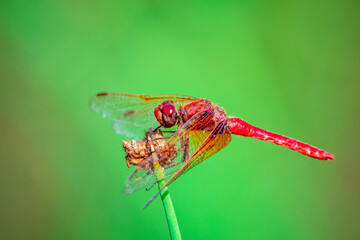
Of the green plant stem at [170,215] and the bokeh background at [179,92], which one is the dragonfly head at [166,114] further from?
the green plant stem at [170,215]

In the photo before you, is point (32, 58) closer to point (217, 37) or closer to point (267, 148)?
point (217, 37)

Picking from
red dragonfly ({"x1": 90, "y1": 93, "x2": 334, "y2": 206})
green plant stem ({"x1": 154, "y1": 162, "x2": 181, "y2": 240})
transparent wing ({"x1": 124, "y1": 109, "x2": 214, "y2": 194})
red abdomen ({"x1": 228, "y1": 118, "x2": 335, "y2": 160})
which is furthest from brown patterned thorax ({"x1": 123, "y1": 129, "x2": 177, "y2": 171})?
red abdomen ({"x1": 228, "y1": 118, "x2": 335, "y2": 160})

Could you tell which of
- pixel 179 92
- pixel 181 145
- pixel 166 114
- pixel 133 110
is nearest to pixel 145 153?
pixel 181 145

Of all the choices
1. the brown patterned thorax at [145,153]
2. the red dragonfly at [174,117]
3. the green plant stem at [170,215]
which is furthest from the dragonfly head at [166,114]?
the green plant stem at [170,215]

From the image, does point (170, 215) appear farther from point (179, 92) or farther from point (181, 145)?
point (179, 92)

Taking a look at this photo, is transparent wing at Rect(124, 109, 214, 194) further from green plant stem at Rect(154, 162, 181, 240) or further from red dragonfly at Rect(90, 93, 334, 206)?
green plant stem at Rect(154, 162, 181, 240)

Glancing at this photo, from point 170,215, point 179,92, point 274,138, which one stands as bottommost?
point 170,215
